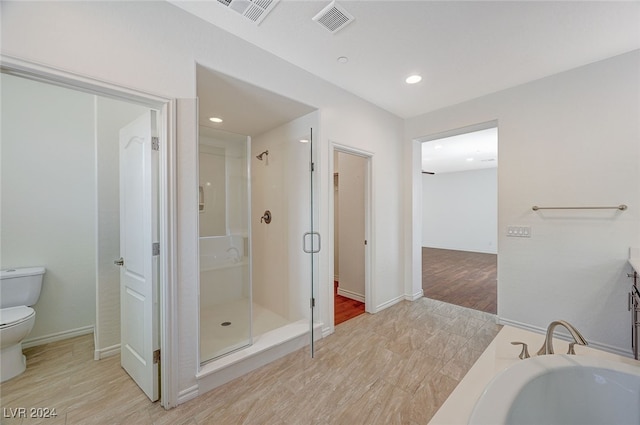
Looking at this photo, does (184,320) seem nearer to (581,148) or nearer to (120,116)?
(120,116)

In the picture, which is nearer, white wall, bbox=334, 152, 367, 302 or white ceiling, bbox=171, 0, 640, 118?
white ceiling, bbox=171, 0, 640, 118

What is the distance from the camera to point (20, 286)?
7.27ft

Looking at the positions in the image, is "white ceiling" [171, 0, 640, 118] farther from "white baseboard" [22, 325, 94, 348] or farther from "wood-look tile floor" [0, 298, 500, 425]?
"white baseboard" [22, 325, 94, 348]

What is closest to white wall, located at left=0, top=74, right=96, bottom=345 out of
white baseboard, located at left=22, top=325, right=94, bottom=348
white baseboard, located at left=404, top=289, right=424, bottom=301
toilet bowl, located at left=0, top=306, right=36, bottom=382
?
white baseboard, located at left=22, top=325, right=94, bottom=348

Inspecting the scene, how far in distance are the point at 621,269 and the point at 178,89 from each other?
13.1 ft

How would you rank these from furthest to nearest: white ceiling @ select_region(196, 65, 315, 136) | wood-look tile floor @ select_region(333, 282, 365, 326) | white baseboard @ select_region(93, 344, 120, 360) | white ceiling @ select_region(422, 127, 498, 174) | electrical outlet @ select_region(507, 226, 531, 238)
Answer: white ceiling @ select_region(422, 127, 498, 174), wood-look tile floor @ select_region(333, 282, 365, 326), electrical outlet @ select_region(507, 226, 531, 238), white baseboard @ select_region(93, 344, 120, 360), white ceiling @ select_region(196, 65, 315, 136)

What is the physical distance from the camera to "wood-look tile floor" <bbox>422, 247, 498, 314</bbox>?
12.0 ft

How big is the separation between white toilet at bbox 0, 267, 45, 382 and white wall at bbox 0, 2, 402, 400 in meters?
1.34

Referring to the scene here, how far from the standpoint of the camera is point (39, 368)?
2055mm

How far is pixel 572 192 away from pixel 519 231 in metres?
0.59

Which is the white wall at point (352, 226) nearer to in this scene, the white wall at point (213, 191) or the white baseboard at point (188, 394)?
the white wall at point (213, 191)

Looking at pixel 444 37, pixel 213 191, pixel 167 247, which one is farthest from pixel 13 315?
pixel 444 37

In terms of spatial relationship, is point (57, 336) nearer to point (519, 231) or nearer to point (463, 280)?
point (519, 231)

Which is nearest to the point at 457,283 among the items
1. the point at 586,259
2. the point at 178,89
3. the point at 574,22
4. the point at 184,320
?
the point at 586,259
